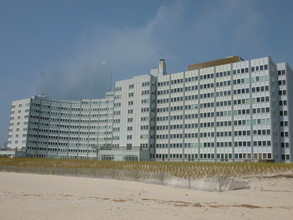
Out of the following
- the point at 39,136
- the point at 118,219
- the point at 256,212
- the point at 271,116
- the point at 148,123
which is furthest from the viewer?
the point at 39,136

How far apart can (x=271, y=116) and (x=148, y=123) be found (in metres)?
48.4

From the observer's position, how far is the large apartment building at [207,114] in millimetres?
97000

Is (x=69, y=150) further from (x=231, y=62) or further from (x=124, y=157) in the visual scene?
(x=231, y=62)

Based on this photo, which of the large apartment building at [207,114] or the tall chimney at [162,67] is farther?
the tall chimney at [162,67]

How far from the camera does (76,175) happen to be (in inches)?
2248

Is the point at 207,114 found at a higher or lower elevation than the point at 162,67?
lower

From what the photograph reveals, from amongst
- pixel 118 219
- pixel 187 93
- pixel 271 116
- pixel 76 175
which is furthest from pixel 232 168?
pixel 187 93

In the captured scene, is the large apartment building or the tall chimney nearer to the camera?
the large apartment building

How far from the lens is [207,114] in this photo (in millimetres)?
109750

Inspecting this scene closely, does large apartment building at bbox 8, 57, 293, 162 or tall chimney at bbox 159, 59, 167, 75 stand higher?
tall chimney at bbox 159, 59, 167, 75

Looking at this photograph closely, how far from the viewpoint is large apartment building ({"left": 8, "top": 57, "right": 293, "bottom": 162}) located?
97000 mm

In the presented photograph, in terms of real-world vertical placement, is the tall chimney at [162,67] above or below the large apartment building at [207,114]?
above

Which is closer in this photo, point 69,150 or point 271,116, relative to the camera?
point 271,116

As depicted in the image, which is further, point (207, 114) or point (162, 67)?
point (162, 67)
